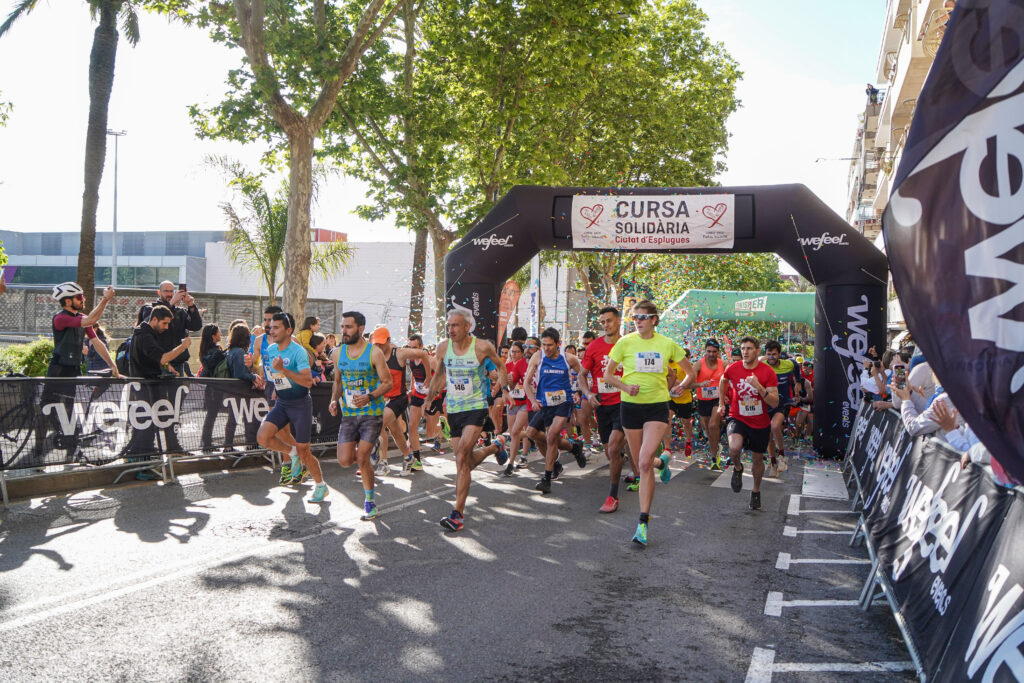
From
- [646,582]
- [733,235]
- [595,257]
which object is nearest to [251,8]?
[733,235]

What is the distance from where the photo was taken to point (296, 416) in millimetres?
9164

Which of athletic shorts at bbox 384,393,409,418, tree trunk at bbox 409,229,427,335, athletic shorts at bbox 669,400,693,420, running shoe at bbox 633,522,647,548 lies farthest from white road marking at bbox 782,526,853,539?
tree trunk at bbox 409,229,427,335

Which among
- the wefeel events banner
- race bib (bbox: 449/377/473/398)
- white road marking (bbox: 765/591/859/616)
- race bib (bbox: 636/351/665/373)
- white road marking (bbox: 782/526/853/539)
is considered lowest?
white road marking (bbox: 782/526/853/539)

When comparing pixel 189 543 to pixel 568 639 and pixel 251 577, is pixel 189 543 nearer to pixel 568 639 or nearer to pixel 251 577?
A: pixel 251 577

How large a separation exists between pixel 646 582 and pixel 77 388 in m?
5.93

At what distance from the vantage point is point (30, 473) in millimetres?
8867

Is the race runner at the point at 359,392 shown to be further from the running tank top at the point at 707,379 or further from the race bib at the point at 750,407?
the running tank top at the point at 707,379

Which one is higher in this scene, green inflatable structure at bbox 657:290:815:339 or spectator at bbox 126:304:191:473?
green inflatable structure at bbox 657:290:815:339

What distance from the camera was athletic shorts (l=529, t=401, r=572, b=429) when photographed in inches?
429

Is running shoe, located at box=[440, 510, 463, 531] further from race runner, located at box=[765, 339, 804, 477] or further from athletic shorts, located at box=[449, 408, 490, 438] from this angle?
race runner, located at box=[765, 339, 804, 477]

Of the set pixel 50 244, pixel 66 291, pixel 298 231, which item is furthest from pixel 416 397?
pixel 50 244

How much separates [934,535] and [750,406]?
5.18 m

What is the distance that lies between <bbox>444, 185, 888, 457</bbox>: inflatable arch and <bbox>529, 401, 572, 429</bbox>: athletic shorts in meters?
4.43

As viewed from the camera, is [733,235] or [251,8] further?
[251,8]
